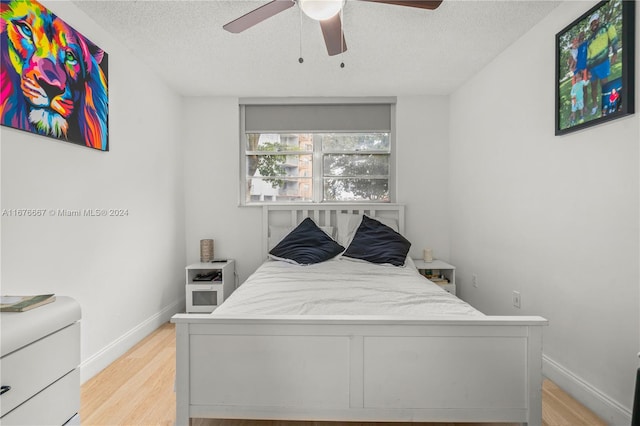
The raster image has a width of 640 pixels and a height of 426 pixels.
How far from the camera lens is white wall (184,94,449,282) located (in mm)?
3760

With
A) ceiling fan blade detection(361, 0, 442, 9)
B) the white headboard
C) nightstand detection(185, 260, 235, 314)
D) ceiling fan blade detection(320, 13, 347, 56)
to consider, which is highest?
ceiling fan blade detection(361, 0, 442, 9)

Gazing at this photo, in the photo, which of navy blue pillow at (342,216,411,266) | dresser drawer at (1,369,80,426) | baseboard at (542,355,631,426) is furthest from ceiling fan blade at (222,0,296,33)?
baseboard at (542,355,631,426)

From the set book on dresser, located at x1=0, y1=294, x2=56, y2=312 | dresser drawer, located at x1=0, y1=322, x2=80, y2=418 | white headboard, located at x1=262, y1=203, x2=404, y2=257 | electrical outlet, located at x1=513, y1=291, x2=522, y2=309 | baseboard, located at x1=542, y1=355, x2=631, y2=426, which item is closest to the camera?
dresser drawer, located at x1=0, y1=322, x2=80, y2=418

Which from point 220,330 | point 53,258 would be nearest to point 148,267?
point 53,258

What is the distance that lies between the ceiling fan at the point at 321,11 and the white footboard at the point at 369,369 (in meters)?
1.43

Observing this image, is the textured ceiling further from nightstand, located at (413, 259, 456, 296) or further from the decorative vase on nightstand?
nightstand, located at (413, 259, 456, 296)

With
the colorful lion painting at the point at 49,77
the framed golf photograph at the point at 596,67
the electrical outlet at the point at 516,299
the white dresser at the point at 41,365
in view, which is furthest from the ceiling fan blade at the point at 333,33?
the electrical outlet at the point at 516,299

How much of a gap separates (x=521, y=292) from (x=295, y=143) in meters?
2.62

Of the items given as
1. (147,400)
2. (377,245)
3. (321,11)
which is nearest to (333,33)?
(321,11)

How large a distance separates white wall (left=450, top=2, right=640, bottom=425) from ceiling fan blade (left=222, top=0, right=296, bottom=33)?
168 centimetres

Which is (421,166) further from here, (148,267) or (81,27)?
(81,27)

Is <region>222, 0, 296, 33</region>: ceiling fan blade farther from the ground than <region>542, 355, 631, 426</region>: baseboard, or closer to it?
farther from the ground

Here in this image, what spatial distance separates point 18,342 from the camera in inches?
44.6

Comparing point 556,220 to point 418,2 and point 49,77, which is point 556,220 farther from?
point 49,77
